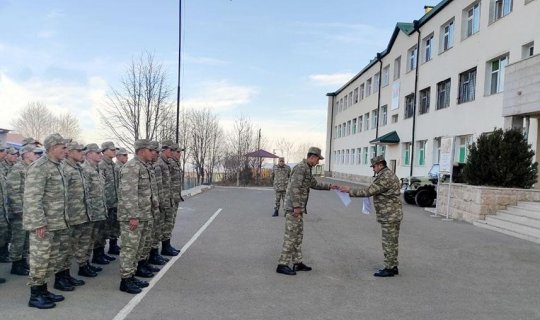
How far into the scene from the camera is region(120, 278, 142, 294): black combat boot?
5.65 meters

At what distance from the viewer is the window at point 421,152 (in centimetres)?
2731

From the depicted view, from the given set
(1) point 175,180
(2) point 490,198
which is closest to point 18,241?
(1) point 175,180

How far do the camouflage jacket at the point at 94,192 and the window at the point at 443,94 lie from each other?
21.7 m

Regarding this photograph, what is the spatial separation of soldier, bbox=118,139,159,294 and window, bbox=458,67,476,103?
19.4 metres

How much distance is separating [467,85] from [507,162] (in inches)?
386

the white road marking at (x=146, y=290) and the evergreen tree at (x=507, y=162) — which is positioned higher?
the evergreen tree at (x=507, y=162)

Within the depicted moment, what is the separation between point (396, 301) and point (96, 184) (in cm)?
474

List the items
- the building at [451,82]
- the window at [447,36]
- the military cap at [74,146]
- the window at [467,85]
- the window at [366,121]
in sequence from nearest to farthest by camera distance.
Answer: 1. the military cap at [74,146]
2. the building at [451,82]
3. the window at [467,85]
4. the window at [447,36]
5. the window at [366,121]

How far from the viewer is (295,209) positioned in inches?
273

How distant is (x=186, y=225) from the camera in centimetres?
1181

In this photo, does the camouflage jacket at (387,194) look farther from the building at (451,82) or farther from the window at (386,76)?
the window at (386,76)

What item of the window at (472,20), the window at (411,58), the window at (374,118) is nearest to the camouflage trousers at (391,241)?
the window at (472,20)

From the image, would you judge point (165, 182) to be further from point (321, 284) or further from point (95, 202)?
point (321, 284)

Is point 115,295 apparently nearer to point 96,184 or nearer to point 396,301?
point 96,184
